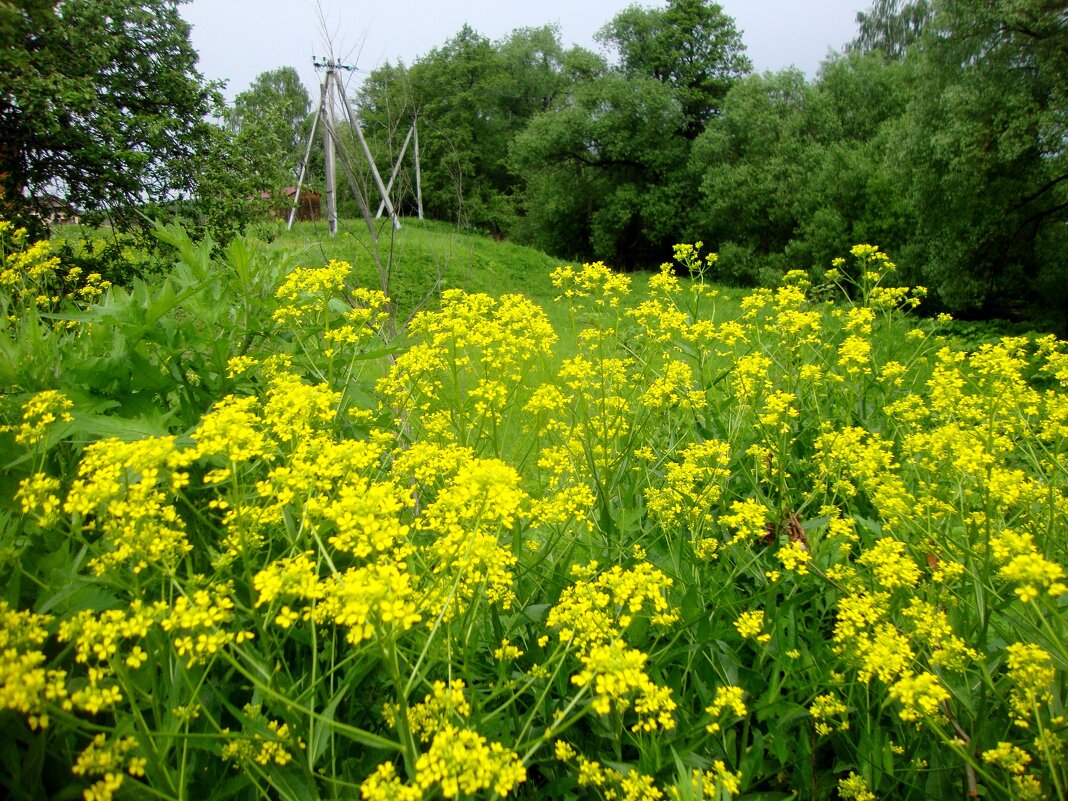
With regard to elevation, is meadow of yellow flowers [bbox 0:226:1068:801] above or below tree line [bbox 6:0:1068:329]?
below

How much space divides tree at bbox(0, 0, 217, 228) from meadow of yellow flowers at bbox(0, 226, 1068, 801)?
5.76 m

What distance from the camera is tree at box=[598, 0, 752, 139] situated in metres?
22.5

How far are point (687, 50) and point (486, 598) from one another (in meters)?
25.6

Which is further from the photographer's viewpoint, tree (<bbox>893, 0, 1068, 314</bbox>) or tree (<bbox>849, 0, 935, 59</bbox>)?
tree (<bbox>849, 0, 935, 59</bbox>)

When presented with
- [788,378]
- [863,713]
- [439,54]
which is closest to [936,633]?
[863,713]

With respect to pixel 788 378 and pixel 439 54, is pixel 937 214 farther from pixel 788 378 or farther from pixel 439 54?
pixel 439 54

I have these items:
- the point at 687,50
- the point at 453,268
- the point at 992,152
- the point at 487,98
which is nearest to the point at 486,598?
the point at 992,152

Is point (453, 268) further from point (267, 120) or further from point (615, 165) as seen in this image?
point (615, 165)

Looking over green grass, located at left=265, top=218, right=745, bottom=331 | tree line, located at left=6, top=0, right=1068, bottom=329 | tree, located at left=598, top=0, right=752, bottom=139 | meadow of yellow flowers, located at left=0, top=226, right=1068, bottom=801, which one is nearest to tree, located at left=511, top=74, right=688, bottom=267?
tree line, located at left=6, top=0, right=1068, bottom=329

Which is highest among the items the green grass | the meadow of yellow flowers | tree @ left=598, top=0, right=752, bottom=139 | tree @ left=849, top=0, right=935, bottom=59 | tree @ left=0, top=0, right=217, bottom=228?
tree @ left=849, top=0, right=935, bottom=59

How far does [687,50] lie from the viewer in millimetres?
22812

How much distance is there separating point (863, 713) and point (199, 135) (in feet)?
33.3

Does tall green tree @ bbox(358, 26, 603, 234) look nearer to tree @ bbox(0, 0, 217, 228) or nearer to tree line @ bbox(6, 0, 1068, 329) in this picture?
tree line @ bbox(6, 0, 1068, 329)

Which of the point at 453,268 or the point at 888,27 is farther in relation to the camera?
the point at 888,27
